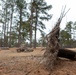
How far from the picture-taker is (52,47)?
8.81m

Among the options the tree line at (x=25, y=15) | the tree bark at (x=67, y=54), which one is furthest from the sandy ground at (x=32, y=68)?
the tree line at (x=25, y=15)

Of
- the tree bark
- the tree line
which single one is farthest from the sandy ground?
the tree line

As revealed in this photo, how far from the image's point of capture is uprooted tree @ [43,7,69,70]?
332 inches

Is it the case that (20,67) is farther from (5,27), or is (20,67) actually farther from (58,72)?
(5,27)

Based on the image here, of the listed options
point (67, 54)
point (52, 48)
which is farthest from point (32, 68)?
point (67, 54)

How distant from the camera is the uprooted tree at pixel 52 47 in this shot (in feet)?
27.7

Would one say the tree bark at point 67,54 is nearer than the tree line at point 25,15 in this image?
Yes

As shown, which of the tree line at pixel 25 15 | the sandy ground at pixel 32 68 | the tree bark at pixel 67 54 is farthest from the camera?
the tree line at pixel 25 15

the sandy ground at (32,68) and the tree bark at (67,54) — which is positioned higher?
the tree bark at (67,54)

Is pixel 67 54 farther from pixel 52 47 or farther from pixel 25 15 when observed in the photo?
pixel 25 15

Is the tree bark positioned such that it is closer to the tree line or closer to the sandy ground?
the sandy ground

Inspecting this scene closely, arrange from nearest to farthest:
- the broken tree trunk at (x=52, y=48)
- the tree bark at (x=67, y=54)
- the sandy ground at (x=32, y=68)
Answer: the sandy ground at (x=32, y=68), the broken tree trunk at (x=52, y=48), the tree bark at (x=67, y=54)

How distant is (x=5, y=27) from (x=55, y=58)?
103ft

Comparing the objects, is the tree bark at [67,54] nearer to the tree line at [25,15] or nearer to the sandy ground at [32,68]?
the sandy ground at [32,68]
